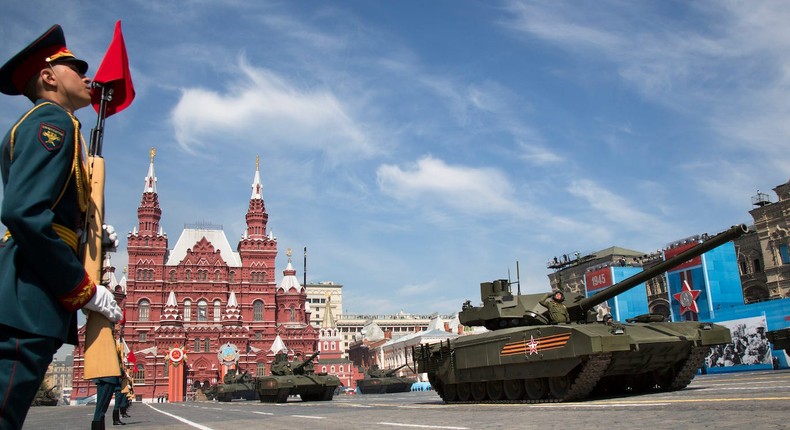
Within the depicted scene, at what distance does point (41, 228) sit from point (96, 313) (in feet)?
2.26

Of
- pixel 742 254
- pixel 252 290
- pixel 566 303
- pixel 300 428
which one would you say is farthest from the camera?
pixel 252 290

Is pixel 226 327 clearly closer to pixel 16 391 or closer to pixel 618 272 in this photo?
pixel 618 272

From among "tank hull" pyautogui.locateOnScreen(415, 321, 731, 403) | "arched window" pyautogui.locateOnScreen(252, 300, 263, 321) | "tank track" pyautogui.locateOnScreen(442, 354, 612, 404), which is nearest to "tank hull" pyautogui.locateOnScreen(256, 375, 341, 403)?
"tank hull" pyautogui.locateOnScreen(415, 321, 731, 403)

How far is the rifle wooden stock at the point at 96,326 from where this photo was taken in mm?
3288

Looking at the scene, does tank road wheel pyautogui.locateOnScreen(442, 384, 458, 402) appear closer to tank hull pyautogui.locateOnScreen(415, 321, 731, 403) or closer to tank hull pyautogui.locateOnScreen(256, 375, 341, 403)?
tank hull pyautogui.locateOnScreen(415, 321, 731, 403)

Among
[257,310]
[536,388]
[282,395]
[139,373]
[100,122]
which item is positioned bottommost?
[282,395]

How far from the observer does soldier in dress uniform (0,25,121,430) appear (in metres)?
2.81

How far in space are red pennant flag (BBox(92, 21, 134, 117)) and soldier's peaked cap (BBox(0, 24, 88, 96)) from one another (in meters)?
0.63

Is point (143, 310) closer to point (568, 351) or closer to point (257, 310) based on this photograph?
point (257, 310)

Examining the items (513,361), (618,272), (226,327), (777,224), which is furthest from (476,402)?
(226,327)

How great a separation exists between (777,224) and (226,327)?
53108mm

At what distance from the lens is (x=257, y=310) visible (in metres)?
74.1

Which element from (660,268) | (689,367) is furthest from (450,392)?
(660,268)

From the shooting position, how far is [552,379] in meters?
13.3
